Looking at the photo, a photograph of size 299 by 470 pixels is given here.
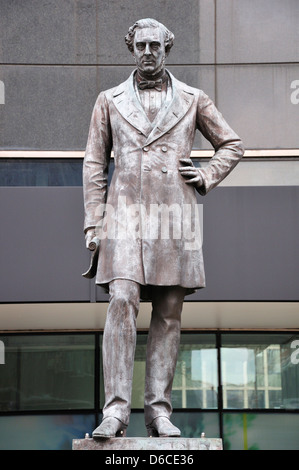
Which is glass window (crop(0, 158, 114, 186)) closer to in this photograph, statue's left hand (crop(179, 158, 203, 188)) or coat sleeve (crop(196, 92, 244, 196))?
coat sleeve (crop(196, 92, 244, 196))

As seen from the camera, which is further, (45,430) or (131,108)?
(45,430)

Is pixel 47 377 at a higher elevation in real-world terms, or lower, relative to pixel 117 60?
lower

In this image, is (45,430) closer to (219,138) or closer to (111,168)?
(111,168)

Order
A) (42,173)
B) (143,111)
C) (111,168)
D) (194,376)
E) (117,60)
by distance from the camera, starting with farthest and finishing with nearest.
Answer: (194,376) < (117,60) < (111,168) < (42,173) < (143,111)

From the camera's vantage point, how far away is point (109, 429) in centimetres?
661

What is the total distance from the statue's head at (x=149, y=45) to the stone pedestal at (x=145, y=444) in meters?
2.65

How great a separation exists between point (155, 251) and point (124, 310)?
48cm

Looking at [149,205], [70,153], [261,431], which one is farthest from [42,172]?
[149,205]

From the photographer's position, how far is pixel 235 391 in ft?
57.9

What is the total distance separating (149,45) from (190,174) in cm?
98

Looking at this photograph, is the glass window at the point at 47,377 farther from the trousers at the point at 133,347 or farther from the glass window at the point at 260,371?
the trousers at the point at 133,347

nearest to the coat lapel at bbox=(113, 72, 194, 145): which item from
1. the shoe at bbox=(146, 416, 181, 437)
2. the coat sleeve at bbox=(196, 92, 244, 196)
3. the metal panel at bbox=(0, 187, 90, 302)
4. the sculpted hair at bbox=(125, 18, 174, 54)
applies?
the coat sleeve at bbox=(196, 92, 244, 196)

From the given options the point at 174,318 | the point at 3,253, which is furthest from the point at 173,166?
the point at 3,253
